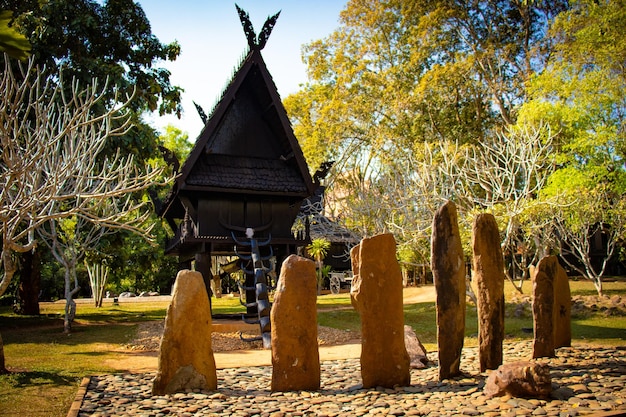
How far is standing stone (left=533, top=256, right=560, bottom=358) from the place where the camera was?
8.63 meters

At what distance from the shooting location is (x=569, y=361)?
8.34m

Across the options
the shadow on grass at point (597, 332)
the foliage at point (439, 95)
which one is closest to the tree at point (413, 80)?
the foliage at point (439, 95)

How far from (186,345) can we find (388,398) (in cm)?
292

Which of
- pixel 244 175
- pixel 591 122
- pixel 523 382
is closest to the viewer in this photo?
pixel 523 382

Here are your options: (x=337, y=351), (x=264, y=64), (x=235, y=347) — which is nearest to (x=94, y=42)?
(x=264, y=64)

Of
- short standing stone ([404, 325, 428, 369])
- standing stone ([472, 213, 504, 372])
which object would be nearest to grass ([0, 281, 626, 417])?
short standing stone ([404, 325, 428, 369])

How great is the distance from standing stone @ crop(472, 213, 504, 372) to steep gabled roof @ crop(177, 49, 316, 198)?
8.12m

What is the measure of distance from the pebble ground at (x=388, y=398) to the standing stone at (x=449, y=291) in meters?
0.36

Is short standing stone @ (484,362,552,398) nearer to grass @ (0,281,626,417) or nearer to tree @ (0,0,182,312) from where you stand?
grass @ (0,281,626,417)

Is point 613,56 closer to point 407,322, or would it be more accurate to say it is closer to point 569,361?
point 407,322

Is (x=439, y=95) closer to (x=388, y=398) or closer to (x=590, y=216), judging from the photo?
Answer: (x=590, y=216)

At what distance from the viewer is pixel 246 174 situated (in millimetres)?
15133

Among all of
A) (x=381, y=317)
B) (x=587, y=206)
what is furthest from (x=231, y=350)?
(x=587, y=206)

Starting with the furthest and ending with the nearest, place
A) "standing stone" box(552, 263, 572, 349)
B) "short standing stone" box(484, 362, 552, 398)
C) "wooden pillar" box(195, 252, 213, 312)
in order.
→ "wooden pillar" box(195, 252, 213, 312), "standing stone" box(552, 263, 572, 349), "short standing stone" box(484, 362, 552, 398)
